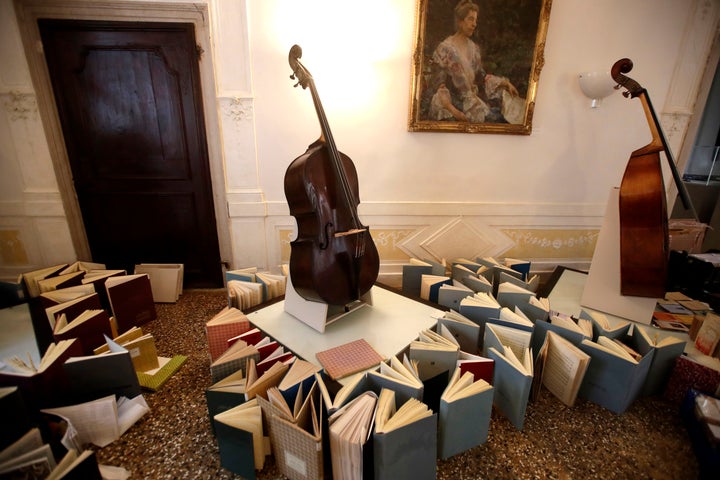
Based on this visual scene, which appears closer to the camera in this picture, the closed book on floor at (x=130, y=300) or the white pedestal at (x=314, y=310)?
the white pedestal at (x=314, y=310)

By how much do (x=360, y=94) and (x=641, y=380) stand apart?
2588mm

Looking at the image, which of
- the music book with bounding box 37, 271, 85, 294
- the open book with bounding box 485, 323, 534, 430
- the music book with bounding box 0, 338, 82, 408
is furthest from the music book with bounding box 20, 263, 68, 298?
the open book with bounding box 485, 323, 534, 430

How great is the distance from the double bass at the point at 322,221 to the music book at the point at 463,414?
0.74m

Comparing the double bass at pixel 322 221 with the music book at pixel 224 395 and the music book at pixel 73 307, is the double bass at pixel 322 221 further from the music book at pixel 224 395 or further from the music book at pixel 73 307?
the music book at pixel 73 307

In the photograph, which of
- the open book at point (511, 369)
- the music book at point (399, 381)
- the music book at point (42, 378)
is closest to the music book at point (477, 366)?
the open book at point (511, 369)

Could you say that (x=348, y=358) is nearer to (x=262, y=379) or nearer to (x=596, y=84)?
(x=262, y=379)

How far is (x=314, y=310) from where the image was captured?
5.85ft

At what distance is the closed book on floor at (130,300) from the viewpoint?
2.08 m

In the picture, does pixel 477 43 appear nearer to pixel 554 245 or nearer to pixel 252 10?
pixel 252 10

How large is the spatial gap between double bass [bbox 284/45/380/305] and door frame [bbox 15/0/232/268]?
130 centimetres

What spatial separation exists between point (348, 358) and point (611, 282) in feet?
6.76

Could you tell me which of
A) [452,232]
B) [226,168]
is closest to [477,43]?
[452,232]

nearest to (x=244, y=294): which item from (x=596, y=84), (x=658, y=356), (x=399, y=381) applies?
(x=399, y=381)

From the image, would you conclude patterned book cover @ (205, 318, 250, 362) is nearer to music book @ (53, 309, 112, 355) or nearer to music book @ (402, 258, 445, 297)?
music book @ (53, 309, 112, 355)
